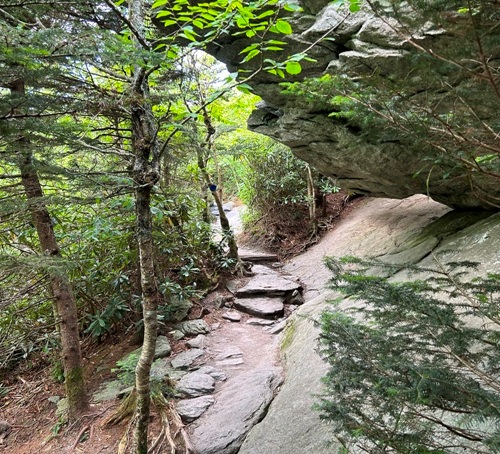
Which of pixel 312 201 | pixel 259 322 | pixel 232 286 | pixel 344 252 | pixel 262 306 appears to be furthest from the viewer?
pixel 312 201

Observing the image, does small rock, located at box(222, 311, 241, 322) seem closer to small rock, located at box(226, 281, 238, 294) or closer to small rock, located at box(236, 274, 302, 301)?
small rock, located at box(236, 274, 302, 301)

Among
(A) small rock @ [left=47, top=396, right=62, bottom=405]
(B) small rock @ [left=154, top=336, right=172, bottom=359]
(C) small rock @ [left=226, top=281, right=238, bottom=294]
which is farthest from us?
(C) small rock @ [left=226, top=281, right=238, bottom=294]

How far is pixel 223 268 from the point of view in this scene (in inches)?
295

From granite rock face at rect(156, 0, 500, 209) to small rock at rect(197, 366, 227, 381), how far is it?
3405mm

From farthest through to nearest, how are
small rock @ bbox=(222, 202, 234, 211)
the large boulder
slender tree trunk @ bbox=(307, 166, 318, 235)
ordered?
small rock @ bbox=(222, 202, 234, 211) → slender tree trunk @ bbox=(307, 166, 318, 235) → the large boulder

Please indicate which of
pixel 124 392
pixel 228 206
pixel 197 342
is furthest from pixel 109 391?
pixel 228 206

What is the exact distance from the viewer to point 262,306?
6.20 m

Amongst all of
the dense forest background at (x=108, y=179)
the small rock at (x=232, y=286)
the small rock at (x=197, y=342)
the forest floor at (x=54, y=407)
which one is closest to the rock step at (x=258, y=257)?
the dense forest background at (x=108, y=179)

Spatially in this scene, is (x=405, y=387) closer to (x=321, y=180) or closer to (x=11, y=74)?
(x=11, y=74)

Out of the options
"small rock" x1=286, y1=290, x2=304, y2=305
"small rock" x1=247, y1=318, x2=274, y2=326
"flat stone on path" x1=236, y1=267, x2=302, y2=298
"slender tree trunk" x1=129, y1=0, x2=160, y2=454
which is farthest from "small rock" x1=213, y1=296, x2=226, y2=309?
"slender tree trunk" x1=129, y1=0, x2=160, y2=454

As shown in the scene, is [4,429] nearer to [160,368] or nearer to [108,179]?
[160,368]

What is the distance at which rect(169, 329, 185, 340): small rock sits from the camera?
5.20 metres

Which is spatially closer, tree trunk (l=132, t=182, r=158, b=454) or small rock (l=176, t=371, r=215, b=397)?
tree trunk (l=132, t=182, r=158, b=454)

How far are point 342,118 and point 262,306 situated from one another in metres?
3.62
